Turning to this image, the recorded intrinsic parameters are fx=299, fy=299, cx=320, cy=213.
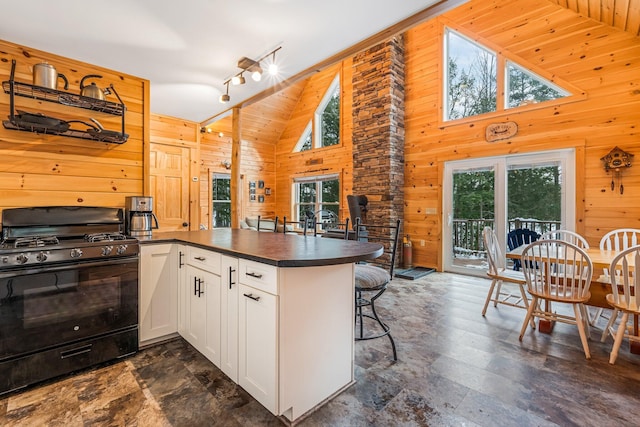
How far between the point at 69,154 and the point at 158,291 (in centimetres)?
148

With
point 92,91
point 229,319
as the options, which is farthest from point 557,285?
point 92,91

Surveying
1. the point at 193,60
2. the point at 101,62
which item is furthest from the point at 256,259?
the point at 101,62

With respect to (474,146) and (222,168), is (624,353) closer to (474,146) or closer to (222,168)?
(474,146)

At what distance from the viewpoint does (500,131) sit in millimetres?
4715

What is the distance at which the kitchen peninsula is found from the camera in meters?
1.55

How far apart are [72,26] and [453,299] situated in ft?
15.3

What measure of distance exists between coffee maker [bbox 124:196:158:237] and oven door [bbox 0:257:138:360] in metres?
0.52

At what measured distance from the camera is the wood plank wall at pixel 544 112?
12.4 feet

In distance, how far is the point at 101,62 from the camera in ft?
9.11

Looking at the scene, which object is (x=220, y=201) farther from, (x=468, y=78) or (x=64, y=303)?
(x=468, y=78)

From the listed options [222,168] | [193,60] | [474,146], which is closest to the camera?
[193,60]

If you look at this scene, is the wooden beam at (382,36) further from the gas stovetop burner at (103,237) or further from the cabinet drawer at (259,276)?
the gas stovetop burner at (103,237)

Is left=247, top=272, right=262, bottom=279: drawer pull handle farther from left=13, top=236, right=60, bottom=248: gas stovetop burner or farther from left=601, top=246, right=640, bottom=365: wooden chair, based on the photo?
left=601, top=246, right=640, bottom=365: wooden chair

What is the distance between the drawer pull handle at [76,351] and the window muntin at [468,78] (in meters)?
5.77
